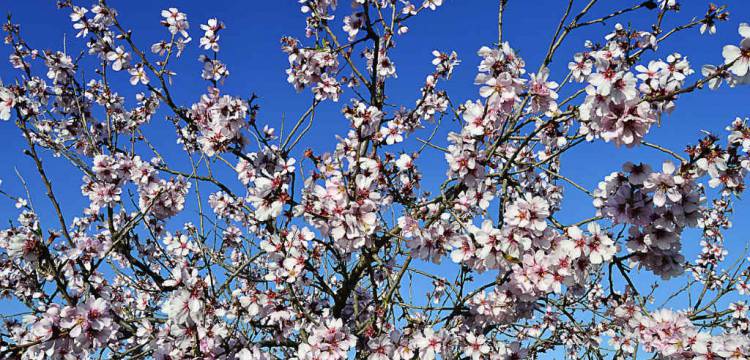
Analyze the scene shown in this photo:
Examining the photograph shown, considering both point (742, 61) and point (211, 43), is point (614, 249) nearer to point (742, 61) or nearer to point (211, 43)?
point (742, 61)

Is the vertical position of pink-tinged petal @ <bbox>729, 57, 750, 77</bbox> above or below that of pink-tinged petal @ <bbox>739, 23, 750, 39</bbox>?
below

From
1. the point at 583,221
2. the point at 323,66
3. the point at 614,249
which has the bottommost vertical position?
the point at 614,249

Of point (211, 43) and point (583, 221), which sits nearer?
point (583, 221)

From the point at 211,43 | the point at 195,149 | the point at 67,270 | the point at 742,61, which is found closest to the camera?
the point at 742,61

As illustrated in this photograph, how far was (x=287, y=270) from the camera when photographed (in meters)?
4.05

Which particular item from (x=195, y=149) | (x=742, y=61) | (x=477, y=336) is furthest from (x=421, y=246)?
(x=195, y=149)

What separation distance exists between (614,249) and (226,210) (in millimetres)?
4015

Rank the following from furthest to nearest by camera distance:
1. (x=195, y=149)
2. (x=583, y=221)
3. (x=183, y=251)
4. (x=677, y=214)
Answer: (x=195, y=149) < (x=183, y=251) < (x=583, y=221) < (x=677, y=214)

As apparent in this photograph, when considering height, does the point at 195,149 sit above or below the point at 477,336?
above

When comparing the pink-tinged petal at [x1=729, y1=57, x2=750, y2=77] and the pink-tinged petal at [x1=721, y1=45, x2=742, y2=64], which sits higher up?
the pink-tinged petal at [x1=721, y1=45, x2=742, y2=64]

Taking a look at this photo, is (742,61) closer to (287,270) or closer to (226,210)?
(287,270)

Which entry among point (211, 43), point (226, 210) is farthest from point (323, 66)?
point (226, 210)

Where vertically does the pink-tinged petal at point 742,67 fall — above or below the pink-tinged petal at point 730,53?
below

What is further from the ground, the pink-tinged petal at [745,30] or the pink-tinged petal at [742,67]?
the pink-tinged petal at [745,30]
